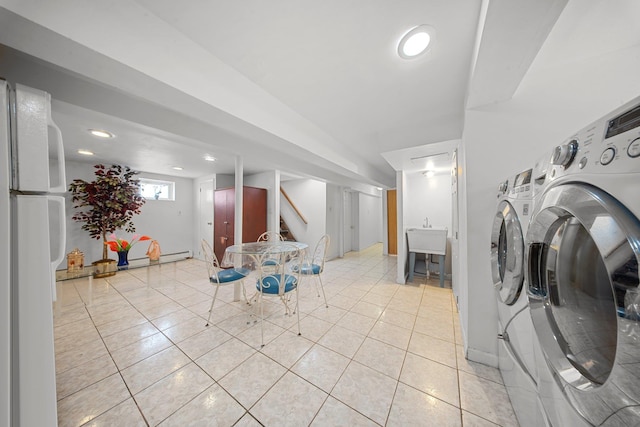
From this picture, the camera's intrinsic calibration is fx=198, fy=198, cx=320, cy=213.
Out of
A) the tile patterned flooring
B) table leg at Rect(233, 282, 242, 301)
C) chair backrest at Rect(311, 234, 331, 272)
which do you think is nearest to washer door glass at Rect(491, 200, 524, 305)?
the tile patterned flooring

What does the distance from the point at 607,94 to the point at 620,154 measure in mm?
1513

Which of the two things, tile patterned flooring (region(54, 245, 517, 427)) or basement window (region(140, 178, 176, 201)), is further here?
basement window (region(140, 178, 176, 201))

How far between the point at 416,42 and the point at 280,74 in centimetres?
93

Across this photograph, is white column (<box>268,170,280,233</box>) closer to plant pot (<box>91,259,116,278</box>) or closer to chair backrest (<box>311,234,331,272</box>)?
chair backrest (<box>311,234,331,272</box>)

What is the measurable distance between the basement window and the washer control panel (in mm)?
6148

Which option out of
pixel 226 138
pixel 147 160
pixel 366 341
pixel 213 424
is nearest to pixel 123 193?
pixel 147 160

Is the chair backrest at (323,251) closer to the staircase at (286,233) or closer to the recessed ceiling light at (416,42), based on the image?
the staircase at (286,233)

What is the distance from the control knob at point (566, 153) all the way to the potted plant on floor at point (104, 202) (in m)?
5.21

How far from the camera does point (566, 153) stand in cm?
59

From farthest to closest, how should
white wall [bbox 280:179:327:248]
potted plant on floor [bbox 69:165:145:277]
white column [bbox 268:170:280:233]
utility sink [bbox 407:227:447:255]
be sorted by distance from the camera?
1. white wall [bbox 280:179:327:248]
2. white column [bbox 268:170:280:233]
3. potted plant on floor [bbox 69:165:145:277]
4. utility sink [bbox 407:227:447:255]

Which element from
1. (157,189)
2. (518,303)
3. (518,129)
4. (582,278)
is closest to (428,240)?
(518,129)

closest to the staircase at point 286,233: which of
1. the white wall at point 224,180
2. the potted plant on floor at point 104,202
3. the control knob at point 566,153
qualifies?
the white wall at point 224,180

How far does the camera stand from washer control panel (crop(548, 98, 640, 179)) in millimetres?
401

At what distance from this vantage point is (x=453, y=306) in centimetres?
247
